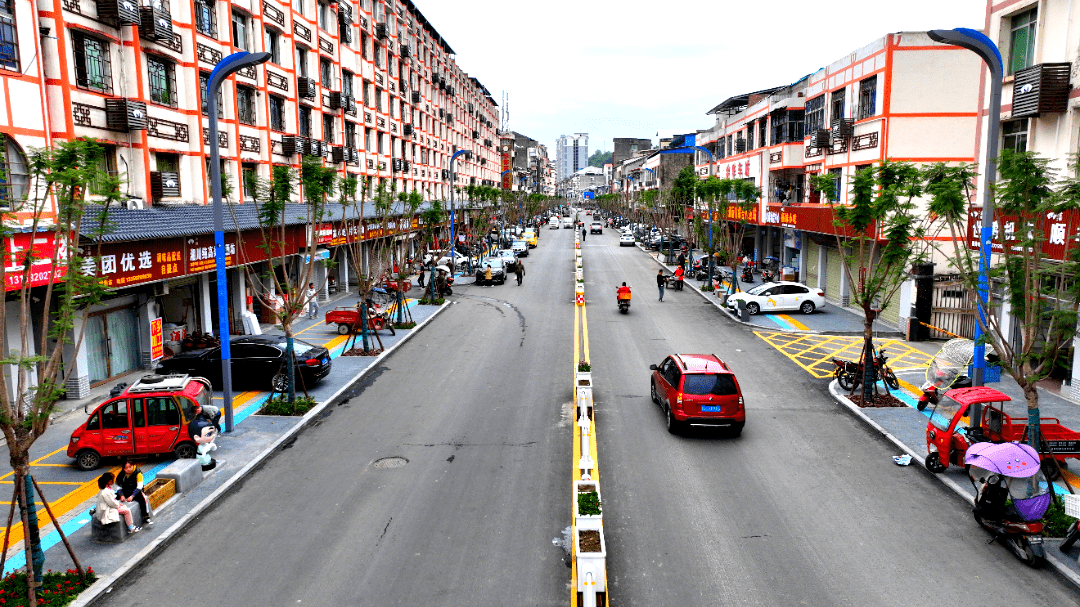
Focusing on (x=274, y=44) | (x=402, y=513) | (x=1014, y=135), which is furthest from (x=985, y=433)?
(x=274, y=44)

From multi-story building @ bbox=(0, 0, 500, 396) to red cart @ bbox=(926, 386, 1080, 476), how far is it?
15.0 meters

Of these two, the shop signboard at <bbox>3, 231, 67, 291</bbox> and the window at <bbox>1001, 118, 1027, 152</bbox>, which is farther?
the window at <bbox>1001, 118, 1027, 152</bbox>

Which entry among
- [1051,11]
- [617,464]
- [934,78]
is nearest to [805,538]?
[617,464]

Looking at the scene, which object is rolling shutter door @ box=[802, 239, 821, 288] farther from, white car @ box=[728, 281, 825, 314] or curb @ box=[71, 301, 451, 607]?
curb @ box=[71, 301, 451, 607]

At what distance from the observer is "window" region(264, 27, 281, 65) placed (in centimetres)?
3228

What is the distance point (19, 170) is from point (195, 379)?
6866mm

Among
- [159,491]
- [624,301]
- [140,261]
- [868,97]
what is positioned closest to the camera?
[159,491]

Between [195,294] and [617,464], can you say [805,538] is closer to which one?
[617,464]

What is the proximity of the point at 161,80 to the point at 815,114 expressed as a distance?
31462 millimetres

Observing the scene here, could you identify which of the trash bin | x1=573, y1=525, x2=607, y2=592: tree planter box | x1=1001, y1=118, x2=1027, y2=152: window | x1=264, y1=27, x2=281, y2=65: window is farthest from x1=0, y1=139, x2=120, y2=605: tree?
the trash bin

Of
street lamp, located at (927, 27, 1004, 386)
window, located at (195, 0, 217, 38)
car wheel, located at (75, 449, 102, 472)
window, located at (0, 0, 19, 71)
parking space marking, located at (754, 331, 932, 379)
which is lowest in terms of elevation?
parking space marking, located at (754, 331, 932, 379)

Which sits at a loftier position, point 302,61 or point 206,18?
point 302,61

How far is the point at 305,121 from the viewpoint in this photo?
120 feet

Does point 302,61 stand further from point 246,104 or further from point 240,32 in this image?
point 246,104
